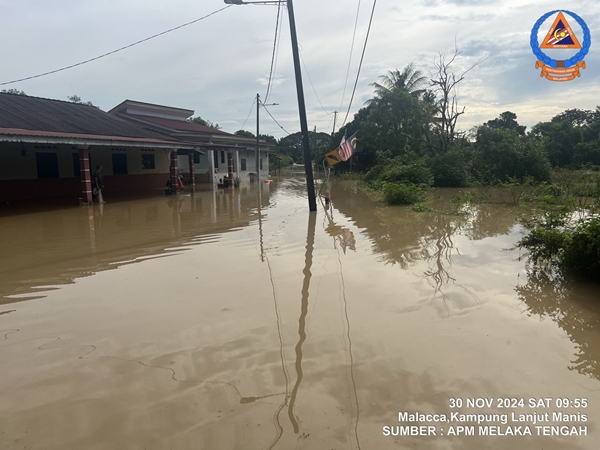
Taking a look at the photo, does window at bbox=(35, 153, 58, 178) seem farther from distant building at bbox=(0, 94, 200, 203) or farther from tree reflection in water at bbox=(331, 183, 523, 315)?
tree reflection in water at bbox=(331, 183, 523, 315)

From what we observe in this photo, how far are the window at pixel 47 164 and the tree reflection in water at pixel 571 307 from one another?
769 inches

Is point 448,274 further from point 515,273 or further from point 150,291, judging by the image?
point 150,291

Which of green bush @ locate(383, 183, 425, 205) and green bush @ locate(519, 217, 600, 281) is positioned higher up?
green bush @ locate(383, 183, 425, 205)

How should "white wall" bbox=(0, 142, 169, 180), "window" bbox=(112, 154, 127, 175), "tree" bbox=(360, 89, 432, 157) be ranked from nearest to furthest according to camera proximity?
"white wall" bbox=(0, 142, 169, 180) → "window" bbox=(112, 154, 127, 175) → "tree" bbox=(360, 89, 432, 157)

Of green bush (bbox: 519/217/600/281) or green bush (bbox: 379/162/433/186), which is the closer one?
green bush (bbox: 519/217/600/281)

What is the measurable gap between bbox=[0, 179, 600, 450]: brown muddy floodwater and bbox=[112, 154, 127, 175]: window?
50.0ft

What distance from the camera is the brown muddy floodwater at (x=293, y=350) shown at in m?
2.89

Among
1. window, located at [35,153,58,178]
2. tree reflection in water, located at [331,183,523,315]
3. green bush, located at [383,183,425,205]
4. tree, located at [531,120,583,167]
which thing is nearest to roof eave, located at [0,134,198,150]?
window, located at [35,153,58,178]

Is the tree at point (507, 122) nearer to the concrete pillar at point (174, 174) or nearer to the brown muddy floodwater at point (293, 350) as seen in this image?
the concrete pillar at point (174, 174)

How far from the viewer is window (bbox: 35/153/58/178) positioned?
18.1m

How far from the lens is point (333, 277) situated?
21.5ft

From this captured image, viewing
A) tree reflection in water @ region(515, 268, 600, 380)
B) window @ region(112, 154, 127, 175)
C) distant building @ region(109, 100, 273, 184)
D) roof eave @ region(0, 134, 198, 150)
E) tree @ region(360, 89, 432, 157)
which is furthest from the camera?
tree @ region(360, 89, 432, 157)

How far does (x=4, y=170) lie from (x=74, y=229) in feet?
28.8

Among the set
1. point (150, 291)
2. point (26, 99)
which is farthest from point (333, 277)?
point (26, 99)
